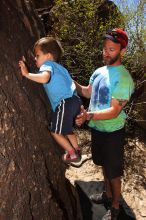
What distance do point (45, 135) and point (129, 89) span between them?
0.90 m

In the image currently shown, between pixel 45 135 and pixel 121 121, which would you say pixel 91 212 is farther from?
pixel 45 135

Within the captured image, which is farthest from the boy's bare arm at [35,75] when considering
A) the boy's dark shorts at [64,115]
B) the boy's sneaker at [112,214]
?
the boy's sneaker at [112,214]

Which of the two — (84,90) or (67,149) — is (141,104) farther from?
(67,149)

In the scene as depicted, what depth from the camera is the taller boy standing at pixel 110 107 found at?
3.16 m

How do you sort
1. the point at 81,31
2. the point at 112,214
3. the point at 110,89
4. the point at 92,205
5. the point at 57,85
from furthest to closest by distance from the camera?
the point at 81,31 < the point at 92,205 < the point at 112,214 < the point at 110,89 < the point at 57,85

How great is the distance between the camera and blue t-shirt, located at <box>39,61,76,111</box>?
8.87 feet

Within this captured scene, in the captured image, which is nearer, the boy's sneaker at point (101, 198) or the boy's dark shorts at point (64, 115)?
the boy's dark shorts at point (64, 115)

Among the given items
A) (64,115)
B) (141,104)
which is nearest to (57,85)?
(64,115)

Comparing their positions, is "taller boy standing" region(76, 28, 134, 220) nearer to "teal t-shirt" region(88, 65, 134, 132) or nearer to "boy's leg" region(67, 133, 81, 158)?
"teal t-shirt" region(88, 65, 134, 132)

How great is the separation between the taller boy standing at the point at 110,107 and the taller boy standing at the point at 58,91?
5.6 inches

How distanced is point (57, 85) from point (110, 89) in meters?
0.66

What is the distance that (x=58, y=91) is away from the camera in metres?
2.79

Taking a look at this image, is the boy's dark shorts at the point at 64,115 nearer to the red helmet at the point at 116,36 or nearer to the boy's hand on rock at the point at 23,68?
the boy's hand on rock at the point at 23,68

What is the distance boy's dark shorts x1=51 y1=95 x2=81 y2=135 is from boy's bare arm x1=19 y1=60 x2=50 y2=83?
0.32 m
